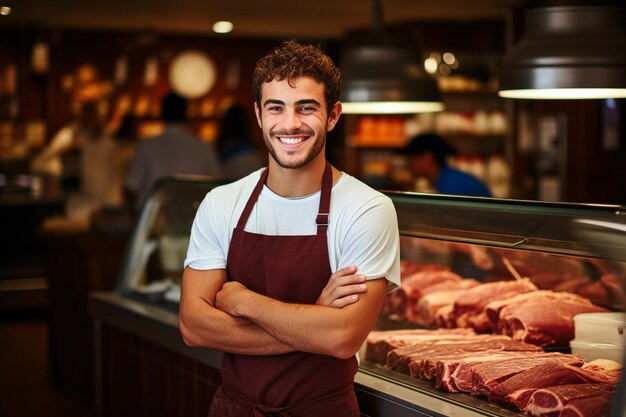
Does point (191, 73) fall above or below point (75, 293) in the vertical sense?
above

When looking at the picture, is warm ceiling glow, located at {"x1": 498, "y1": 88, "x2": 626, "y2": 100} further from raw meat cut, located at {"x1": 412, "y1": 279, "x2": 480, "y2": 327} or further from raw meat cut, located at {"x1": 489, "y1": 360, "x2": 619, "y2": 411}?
raw meat cut, located at {"x1": 489, "y1": 360, "x2": 619, "y2": 411}

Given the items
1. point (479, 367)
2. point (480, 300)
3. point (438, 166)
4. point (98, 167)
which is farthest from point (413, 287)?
point (98, 167)

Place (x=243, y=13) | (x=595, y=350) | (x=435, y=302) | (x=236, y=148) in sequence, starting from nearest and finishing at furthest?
(x=595, y=350) → (x=435, y=302) → (x=236, y=148) → (x=243, y=13)

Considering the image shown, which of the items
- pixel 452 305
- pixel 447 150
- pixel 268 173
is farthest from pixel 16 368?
pixel 268 173

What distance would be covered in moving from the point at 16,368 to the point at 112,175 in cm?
349

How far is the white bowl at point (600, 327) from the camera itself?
2760 mm

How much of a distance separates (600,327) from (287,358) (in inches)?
40.4

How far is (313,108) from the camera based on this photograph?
8.01 ft

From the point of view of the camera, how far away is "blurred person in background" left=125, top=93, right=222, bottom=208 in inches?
264

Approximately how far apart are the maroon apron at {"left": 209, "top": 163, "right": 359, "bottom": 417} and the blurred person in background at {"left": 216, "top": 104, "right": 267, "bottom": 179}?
4.52 meters

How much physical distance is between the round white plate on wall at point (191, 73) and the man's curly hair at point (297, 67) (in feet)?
35.4

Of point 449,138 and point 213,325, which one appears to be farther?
point 449,138

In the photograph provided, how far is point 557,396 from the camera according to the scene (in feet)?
8.60

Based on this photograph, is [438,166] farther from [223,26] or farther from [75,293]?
[223,26]
